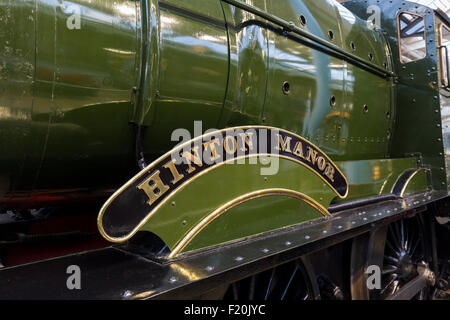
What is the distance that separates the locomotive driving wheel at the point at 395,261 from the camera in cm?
201

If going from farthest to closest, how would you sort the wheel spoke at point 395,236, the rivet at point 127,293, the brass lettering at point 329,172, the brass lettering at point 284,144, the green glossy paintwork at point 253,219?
the wheel spoke at point 395,236 < the brass lettering at point 329,172 < the brass lettering at point 284,144 < the green glossy paintwork at point 253,219 < the rivet at point 127,293

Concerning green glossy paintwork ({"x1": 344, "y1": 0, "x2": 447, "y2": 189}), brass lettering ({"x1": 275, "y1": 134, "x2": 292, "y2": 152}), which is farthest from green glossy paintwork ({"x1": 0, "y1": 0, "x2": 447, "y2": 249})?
green glossy paintwork ({"x1": 344, "y1": 0, "x2": 447, "y2": 189})

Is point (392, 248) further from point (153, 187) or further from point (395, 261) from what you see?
point (153, 187)

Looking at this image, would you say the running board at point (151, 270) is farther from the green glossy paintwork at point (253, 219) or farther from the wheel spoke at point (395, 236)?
the wheel spoke at point (395, 236)

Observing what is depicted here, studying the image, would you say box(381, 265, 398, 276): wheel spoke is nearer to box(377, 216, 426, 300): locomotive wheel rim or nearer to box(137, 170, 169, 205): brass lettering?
box(377, 216, 426, 300): locomotive wheel rim

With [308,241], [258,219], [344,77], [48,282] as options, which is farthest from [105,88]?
[344,77]

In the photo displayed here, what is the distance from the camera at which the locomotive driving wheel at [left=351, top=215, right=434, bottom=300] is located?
201cm

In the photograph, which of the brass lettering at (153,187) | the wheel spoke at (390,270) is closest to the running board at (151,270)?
the brass lettering at (153,187)

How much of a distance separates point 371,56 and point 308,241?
1.91m

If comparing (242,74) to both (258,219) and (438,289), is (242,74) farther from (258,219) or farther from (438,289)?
(438,289)

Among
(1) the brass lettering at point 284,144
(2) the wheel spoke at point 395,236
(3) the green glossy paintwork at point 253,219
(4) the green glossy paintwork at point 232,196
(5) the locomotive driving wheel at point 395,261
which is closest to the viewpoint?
(4) the green glossy paintwork at point 232,196

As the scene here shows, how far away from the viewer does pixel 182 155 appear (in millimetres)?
1075

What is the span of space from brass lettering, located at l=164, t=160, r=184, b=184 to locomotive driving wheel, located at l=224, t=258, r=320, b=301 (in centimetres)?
61

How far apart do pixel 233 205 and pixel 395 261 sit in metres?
1.99
